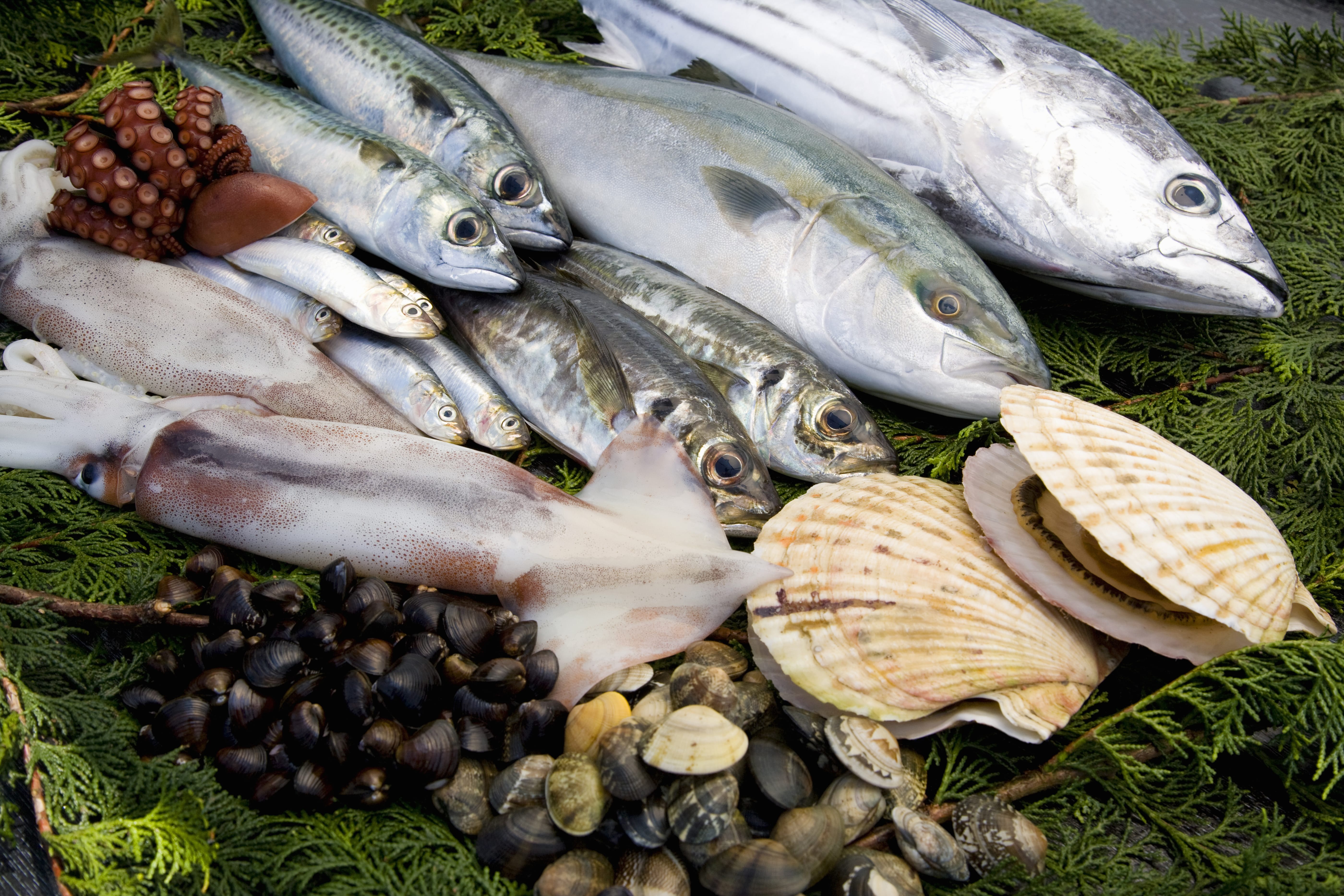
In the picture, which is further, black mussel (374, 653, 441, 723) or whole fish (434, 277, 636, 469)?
whole fish (434, 277, 636, 469)

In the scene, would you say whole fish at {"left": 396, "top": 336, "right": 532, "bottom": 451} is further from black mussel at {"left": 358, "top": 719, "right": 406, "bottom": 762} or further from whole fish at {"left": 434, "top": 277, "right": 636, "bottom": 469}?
black mussel at {"left": 358, "top": 719, "right": 406, "bottom": 762}

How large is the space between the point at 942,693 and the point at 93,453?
1863 millimetres

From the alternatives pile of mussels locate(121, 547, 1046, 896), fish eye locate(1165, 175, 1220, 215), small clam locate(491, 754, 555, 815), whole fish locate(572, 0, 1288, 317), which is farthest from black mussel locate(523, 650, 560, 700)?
fish eye locate(1165, 175, 1220, 215)

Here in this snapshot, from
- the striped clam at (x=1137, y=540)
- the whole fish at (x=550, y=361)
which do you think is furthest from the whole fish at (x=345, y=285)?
the striped clam at (x=1137, y=540)

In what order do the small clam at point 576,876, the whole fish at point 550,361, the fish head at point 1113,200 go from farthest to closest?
the fish head at point 1113,200, the whole fish at point 550,361, the small clam at point 576,876

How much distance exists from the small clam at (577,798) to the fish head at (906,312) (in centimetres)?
123

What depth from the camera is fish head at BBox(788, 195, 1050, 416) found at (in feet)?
7.30

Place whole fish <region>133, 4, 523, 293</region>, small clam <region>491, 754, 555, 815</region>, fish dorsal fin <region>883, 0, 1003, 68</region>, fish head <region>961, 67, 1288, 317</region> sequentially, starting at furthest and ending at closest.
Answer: fish dorsal fin <region>883, 0, 1003, 68</region> → fish head <region>961, 67, 1288, 317</region> → whole fish <region>133, 4, 523, 293</region> → small clam <region>491, 754, 555, 815</region>

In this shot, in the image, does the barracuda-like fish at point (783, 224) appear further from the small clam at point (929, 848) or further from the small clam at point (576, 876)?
the small clam at point (576, 876)

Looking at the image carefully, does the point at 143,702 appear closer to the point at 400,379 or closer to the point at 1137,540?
the point at 400,379

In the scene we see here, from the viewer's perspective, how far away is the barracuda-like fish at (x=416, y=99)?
243 cm

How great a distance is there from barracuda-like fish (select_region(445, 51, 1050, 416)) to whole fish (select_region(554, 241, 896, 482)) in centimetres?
14

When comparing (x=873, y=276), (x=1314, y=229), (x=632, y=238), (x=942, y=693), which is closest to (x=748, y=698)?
(x=942, y=693)

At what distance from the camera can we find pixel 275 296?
228cm
